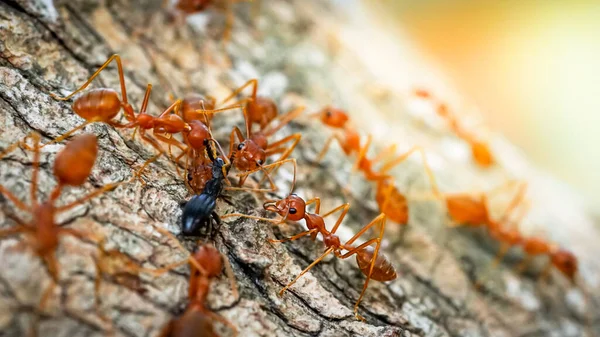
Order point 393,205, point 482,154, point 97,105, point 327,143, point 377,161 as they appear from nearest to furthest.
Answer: point 97,105, point 393,205, point 327,143, point 377,161, point 482,154

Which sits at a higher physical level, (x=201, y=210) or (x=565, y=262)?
(x=565, y=262)

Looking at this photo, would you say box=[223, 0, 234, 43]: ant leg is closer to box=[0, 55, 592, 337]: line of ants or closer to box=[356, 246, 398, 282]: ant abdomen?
box=[0, 55, 592, 337]: line of ants

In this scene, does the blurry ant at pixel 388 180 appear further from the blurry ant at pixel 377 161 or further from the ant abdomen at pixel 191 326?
the ant abdomen at pixel 191 326

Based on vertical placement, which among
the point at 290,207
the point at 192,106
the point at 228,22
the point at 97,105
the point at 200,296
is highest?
the point at 228,22

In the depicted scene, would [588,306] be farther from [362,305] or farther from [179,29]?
[179,29]

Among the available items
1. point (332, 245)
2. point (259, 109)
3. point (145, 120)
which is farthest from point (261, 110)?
point (332, 245)

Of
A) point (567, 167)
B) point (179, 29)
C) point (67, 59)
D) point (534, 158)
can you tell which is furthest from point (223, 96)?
point (567, 167)

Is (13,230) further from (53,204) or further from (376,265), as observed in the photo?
(376,265)
